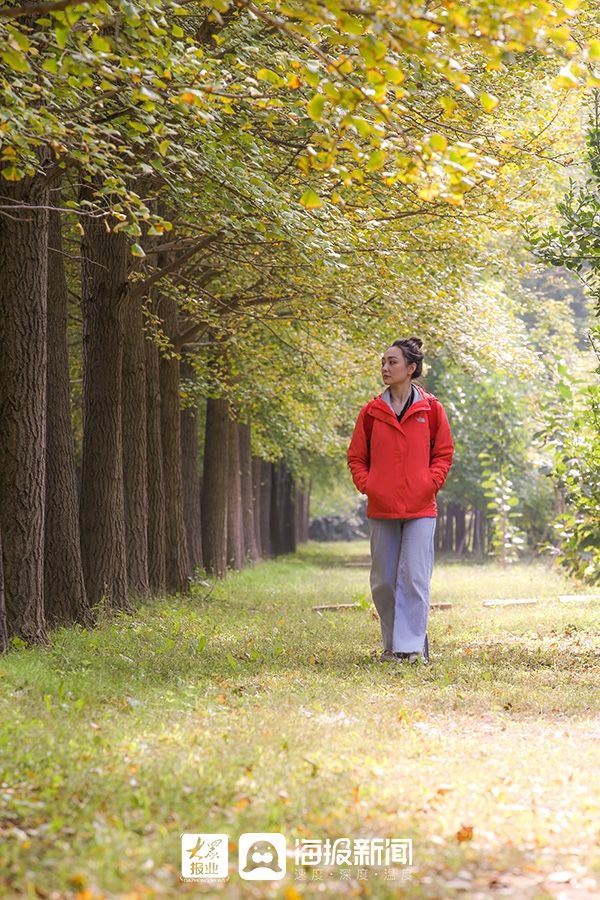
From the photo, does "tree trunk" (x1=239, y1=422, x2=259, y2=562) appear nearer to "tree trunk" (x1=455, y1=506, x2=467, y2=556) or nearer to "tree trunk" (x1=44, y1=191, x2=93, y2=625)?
"tree trunk" (x1=44, y1=191, x2=93, y2=625)

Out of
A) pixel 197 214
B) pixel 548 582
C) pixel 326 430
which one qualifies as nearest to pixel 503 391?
pixel 326 430

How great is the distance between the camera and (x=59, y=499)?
11383mm

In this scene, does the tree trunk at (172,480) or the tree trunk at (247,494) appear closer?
the tree trunk at (172,480)

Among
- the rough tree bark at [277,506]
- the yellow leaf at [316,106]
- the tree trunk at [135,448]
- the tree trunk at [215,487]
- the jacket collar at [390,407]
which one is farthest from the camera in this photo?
the rough tree bark at [277,506]

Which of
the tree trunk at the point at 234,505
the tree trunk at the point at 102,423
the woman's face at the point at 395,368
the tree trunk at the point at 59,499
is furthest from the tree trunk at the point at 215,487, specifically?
the woman's face at the point at 395,368

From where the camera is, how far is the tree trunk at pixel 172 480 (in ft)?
55.6

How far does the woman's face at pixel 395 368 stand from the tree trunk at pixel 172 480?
24.4ft

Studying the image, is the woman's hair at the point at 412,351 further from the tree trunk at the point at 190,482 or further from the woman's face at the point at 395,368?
the tree trunk at the point at 190,482

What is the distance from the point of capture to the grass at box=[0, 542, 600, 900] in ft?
14.0

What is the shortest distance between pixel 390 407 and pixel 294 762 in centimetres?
460

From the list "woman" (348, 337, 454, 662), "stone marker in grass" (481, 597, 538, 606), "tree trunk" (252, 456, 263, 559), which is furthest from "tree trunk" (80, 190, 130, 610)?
"tree trunk" (252, 456, 263, 559)

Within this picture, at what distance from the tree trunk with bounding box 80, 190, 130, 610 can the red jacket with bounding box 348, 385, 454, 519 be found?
3.88 metres

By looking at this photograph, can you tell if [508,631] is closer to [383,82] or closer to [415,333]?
[415,333]

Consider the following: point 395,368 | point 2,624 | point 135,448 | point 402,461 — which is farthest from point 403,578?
point 135,448
